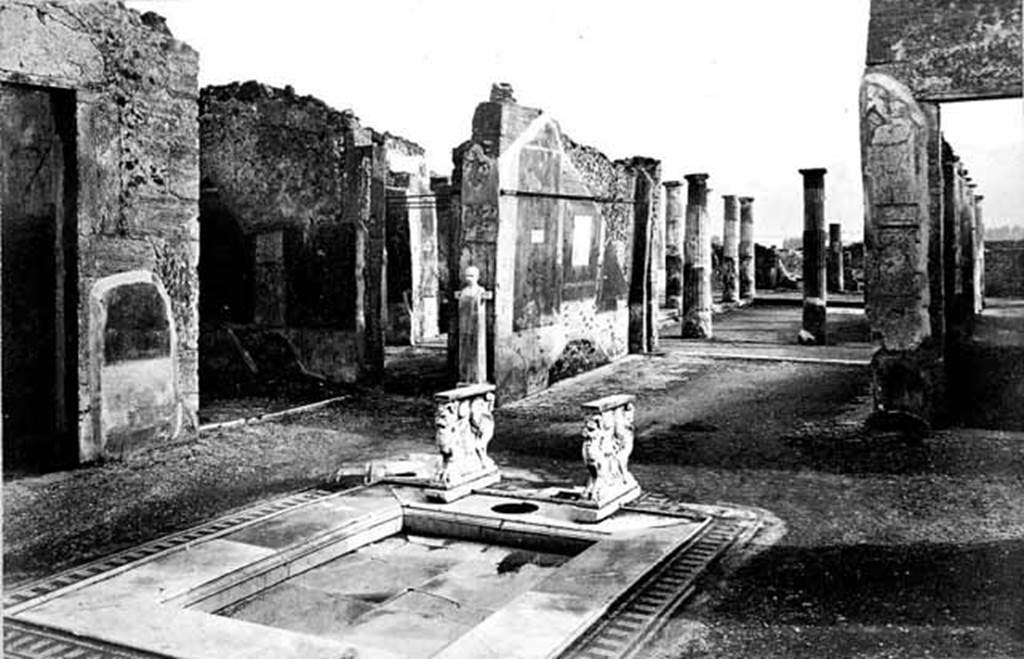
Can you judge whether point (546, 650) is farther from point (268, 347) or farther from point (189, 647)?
point (268, 347)

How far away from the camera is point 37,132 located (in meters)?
7.46

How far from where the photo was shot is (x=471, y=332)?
369 inches

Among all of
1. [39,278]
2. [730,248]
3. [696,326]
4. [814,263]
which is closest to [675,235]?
[730,248]

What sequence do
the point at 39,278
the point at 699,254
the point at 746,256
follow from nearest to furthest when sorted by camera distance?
the point at 39,278, the point at 699,254, the point at 746,256

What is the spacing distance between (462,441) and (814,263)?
10050 millimetres

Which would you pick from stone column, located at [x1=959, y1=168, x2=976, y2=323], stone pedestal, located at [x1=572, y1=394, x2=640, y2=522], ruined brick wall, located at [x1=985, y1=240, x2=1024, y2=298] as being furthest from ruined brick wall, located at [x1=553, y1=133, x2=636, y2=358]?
ruined brick wall, located at [x1=985, y1=240, x2=1024, y2=298]

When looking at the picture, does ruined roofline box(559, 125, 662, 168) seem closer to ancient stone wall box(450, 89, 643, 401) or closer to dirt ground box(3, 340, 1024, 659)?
ancient stone wall box(450, 89, 643, 401)

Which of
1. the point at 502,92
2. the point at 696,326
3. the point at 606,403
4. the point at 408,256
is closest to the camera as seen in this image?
the point at 606,403

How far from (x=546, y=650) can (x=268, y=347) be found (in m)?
8.06

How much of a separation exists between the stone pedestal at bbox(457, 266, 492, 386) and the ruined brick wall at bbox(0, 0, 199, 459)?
2.48 m

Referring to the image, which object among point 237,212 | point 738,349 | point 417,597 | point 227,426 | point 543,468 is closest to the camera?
point 417,597

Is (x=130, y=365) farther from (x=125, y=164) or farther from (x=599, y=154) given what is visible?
(x=599, y=154)

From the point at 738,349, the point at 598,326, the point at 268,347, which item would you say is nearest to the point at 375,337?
the point at 268,347

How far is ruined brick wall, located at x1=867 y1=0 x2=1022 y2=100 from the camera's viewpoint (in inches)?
308
